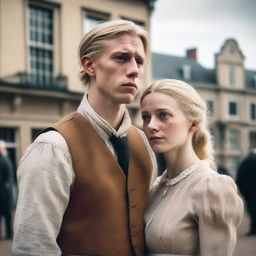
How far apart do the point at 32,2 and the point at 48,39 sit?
3.91ft

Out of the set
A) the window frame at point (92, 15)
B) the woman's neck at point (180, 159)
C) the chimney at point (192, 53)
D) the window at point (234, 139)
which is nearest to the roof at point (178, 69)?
the chimney at point (192, 53)

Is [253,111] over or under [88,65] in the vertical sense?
over

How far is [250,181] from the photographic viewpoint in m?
9.32

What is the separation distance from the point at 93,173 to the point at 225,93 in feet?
127

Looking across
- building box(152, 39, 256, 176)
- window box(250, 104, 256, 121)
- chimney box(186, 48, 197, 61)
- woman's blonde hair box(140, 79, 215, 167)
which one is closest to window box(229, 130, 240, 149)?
building box(152, 39, 256, 176)

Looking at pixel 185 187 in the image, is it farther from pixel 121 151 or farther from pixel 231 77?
pixel 231 77

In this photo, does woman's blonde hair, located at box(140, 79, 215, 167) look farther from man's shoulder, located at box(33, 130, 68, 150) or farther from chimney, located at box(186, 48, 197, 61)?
chimney, located at box(186, 48, 197, 61)

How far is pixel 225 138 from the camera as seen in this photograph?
39188 millimetres

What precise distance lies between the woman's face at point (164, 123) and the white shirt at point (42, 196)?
48 centimetres

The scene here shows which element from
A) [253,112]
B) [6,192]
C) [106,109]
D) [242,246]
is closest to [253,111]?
[253,112]

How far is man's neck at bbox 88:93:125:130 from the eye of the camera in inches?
88.0

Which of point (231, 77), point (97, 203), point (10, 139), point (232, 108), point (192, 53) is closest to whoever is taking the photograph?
point (97, 203)

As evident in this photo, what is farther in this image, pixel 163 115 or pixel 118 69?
pixel 163 115

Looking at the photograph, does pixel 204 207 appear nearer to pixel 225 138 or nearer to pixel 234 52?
pixel 225 138
